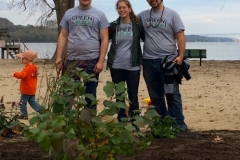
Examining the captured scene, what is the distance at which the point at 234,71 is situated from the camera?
18.9m

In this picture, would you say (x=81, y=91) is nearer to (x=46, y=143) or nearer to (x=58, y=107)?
(x=58, y=107)

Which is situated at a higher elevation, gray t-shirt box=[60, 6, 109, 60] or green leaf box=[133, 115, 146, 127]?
gray t-shirt box=[60, 6, 109, 60]

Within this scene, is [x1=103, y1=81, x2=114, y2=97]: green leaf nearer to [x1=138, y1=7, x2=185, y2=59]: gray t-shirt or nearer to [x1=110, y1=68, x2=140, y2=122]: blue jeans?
[x1=110, y1=68, x2=140, y2=122]: blue jeans

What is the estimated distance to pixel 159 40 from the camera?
22.2ft

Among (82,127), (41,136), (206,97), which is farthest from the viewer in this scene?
(206,97)

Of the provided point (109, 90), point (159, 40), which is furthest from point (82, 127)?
point (159, 40)

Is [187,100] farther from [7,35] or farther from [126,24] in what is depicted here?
[7,35]

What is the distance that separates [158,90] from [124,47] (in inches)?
29.3

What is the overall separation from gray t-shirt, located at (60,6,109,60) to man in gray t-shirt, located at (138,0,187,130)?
1.85 ft

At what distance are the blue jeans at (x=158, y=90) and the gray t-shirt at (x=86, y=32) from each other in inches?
26.8

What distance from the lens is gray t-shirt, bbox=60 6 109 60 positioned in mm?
6574

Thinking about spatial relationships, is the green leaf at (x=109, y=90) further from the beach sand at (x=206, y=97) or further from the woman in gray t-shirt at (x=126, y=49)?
the woman in gray t-shirt at (x=126, y=49)

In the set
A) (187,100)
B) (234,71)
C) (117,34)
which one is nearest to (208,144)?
(117,34)

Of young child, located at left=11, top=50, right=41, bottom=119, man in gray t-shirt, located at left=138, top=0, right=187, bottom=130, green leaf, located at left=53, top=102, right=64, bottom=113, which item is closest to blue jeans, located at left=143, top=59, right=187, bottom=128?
man in gray t-shirt, located at left=138, top=0, right=187, bottom=130
